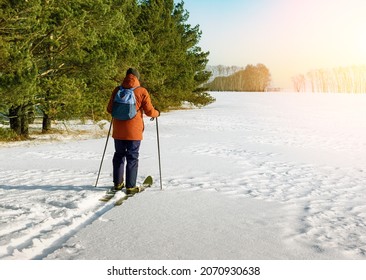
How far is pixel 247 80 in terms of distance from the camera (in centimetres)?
13525

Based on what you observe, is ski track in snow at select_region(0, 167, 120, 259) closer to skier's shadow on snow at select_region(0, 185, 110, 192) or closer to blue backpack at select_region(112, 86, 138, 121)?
skier's shadow on snow at select_region(0, 185, 110, 192)

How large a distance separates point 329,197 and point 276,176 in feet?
5.56

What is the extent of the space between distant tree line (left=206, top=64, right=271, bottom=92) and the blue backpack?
412ft

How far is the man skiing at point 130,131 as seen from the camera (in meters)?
5.59

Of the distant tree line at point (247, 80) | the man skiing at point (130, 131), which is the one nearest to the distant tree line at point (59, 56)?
the man skiing at point (130, 131)

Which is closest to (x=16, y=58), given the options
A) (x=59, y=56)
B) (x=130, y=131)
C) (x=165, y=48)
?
(x=59, y=56)

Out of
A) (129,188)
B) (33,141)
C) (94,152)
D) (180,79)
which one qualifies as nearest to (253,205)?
(129,188)

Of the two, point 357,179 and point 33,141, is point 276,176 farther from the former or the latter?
point 33,141

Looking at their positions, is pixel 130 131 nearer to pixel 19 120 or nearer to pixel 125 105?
pixel 125 105

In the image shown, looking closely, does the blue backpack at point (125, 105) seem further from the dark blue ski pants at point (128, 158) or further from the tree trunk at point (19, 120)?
the tree trunk at point (19, 120)

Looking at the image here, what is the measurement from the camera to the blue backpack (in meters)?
5.48

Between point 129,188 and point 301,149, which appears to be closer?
point 129,188

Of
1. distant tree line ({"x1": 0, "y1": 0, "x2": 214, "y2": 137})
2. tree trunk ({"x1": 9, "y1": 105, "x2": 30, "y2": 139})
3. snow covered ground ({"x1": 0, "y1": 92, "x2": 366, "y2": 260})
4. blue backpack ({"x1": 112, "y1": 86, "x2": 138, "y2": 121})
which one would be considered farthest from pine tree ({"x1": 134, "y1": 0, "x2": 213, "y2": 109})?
blue backpack ({"x1": 112, "y1": 86, "x2": 138, "y2": 121})

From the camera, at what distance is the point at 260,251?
351 centimetres
